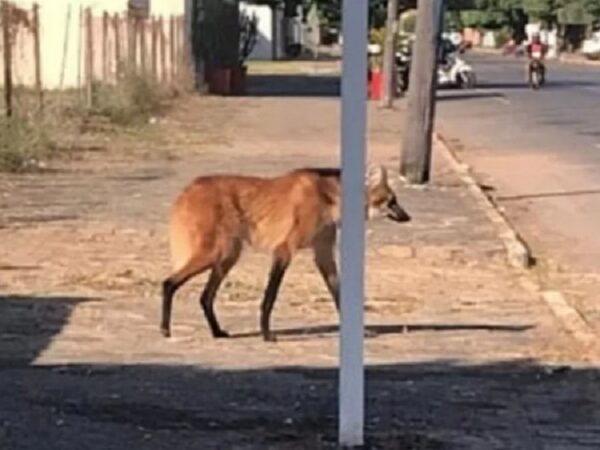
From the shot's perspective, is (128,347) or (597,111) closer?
(128,347)

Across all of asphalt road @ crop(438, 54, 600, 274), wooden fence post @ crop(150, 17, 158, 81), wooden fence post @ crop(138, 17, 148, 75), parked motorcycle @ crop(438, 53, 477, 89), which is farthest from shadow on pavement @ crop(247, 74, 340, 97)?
wooden fence post @ crop(138, 17, 148, 75)

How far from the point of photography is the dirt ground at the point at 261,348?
880 centimetres

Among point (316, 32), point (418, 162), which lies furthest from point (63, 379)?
point (316, 32)

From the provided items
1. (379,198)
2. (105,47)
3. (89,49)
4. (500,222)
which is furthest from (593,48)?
(379,198)

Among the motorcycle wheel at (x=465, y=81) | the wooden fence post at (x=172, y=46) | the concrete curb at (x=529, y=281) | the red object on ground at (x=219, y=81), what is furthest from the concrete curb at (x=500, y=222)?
the motorcycle wheel at (x=465, y=81)

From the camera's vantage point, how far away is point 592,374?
34.3 feet

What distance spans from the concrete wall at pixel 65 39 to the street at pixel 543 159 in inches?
294

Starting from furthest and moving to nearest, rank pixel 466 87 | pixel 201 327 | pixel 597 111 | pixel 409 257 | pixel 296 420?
pixel 466 87, pixel 597 111, pixel 409 257, pixel 201 327, pixel 296 420

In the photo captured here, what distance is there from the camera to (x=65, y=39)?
151ft

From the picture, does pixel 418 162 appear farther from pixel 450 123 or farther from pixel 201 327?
pixel 450 123

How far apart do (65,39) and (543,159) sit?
62.0 ft

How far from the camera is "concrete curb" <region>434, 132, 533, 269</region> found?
1633 centimetres

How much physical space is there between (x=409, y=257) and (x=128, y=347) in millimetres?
5412

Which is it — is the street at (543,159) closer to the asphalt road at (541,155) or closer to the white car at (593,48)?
the asphalt road at (541,155)
